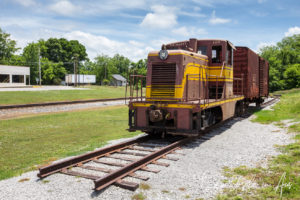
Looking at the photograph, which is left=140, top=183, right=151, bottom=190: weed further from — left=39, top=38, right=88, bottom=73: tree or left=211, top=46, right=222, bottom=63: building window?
left=39, top=38, right=88, bottom=73: tree

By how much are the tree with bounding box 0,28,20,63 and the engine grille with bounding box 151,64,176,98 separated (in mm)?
64803

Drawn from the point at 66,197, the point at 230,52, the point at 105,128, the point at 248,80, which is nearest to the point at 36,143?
the point at 105,128

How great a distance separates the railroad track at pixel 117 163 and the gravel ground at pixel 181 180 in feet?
0.44

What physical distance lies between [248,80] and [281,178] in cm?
950

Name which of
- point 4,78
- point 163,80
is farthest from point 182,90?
point 4,78

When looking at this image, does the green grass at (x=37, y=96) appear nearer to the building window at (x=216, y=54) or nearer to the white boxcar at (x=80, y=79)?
the building window at (x=216, y=54)

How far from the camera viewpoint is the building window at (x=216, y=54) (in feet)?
31.8

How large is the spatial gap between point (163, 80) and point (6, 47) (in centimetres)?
6708

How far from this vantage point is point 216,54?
9.78 meters

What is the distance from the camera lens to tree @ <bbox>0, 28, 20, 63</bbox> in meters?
61.9

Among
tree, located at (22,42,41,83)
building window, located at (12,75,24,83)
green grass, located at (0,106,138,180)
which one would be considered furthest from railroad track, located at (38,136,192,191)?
tree, located at (22,42,41,83)

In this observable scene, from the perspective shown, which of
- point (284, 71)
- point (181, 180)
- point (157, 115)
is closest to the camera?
point (181, 180)

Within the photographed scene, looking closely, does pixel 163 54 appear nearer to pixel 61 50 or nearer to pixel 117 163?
pixel 117 163

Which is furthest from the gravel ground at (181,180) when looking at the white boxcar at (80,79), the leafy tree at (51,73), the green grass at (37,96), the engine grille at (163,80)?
Result: the leafy tree at (51,73)
